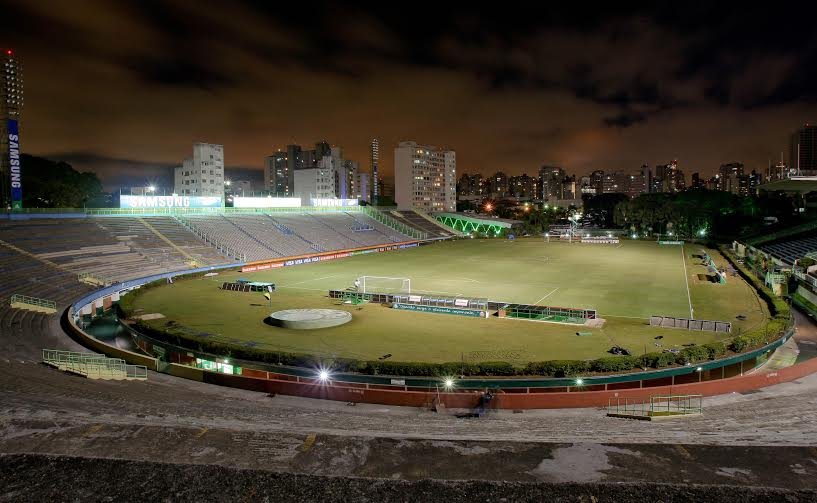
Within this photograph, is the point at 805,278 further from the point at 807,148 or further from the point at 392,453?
the point at 807,148

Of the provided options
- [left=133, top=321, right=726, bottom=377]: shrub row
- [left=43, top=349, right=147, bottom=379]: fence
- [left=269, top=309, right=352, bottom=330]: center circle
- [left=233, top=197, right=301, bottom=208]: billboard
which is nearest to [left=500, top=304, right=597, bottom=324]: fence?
[left=133, top=321, right=726, bottom=377]: shrub row

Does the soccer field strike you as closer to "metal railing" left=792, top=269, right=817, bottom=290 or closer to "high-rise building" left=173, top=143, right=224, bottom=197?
"metal railing" left=792, top=269, right=817, bottom=290

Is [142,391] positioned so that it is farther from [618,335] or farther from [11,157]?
[11,157]

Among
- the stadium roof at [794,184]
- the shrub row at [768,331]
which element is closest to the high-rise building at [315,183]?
the stadium roof at [794,184]

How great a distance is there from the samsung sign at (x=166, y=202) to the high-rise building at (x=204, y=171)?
2527 centimetres

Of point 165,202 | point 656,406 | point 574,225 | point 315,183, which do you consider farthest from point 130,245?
point 574,225

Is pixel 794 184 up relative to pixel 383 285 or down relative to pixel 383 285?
up

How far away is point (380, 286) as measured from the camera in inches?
1811

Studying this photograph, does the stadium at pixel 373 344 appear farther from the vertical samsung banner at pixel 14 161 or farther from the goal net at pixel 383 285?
Result: the vertical samsung banner at pixel 14 161

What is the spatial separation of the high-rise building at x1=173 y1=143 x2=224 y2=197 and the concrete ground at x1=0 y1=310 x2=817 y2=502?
3452 inches

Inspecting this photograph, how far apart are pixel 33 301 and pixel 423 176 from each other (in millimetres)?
131011

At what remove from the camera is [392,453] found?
10945mm

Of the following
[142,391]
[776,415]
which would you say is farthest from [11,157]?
[776,415]

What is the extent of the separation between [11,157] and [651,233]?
116 metres
